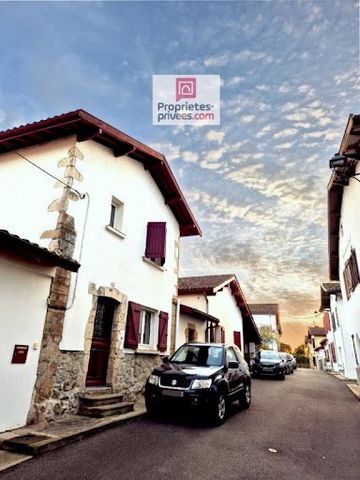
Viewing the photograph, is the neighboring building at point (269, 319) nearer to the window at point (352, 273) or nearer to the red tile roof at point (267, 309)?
the red tile roof at point (267, 309)

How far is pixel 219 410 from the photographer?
6133 mm

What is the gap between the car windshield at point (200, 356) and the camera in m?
7.00

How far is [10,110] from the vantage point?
9625mm

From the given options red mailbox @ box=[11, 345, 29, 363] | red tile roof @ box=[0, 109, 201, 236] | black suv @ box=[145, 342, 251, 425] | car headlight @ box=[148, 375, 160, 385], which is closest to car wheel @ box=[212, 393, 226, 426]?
black suv @ box=[145, 342, 251, 425]

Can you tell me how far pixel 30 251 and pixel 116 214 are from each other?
3.86 meters

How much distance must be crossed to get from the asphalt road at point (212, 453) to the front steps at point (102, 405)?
575 millimetres

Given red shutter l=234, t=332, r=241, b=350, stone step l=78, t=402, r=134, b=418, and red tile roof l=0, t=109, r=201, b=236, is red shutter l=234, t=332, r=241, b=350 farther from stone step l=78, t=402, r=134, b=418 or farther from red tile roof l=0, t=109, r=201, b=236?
stone step l=78, t=402, r=134, b=418

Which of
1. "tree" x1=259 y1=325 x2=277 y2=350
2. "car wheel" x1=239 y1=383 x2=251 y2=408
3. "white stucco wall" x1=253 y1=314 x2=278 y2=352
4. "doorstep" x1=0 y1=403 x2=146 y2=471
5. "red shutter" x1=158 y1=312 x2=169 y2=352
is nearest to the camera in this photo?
"doorstep" x1=0 y1=403 x2=146 y2=471

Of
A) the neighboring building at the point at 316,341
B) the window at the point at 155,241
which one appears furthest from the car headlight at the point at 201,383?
the neighboring building at the point at 316,341

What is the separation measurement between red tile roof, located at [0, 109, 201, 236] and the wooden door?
14.1 feet

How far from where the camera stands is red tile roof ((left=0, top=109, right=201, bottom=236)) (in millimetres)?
7195

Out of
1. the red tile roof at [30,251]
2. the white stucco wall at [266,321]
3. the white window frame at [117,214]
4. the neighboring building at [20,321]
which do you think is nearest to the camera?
the red tile roof at [30,251]

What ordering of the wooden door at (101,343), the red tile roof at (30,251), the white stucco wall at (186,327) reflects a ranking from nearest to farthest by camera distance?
the red tile roof at (30,251) → the wooden door at (101,343) → the white stucco wall at (186,327)

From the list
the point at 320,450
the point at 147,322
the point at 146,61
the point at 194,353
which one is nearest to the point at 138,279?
the point at 147,322
